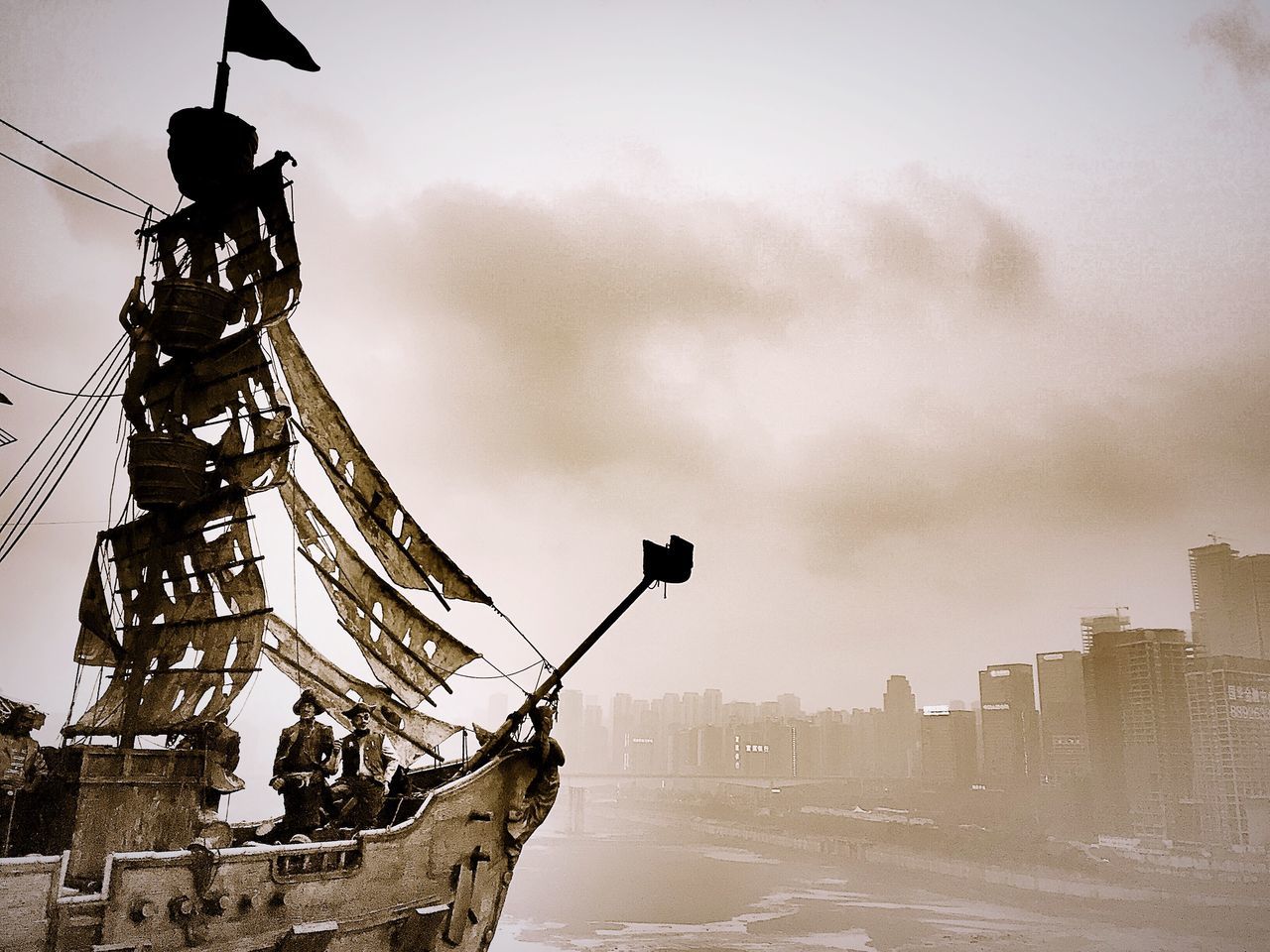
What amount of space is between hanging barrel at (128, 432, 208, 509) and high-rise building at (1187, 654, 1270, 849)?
49.6 meters

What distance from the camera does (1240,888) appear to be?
145 feet

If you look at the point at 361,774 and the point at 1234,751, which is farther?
the point at 1234,751

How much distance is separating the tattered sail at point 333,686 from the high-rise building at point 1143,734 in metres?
48.9

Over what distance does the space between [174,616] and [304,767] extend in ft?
10.0

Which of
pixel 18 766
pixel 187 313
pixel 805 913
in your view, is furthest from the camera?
pixel 805 913

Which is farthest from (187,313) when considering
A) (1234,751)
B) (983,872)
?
(983,872)

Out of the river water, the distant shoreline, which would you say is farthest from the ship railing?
the distant shoreline

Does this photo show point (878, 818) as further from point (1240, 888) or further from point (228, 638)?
point (228, 638)

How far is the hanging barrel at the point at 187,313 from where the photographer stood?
39.2 ft

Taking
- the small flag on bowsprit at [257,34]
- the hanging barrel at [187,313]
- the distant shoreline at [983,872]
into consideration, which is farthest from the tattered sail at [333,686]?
the distant shoreline at [983,872]

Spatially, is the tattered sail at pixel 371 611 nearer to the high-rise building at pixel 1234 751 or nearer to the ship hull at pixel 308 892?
the ship hull at pixel 308 892

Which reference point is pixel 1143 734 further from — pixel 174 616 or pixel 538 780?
pixel 174 616

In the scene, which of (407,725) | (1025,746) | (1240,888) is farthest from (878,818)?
(407,725)

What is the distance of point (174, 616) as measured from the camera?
11.7 metres
